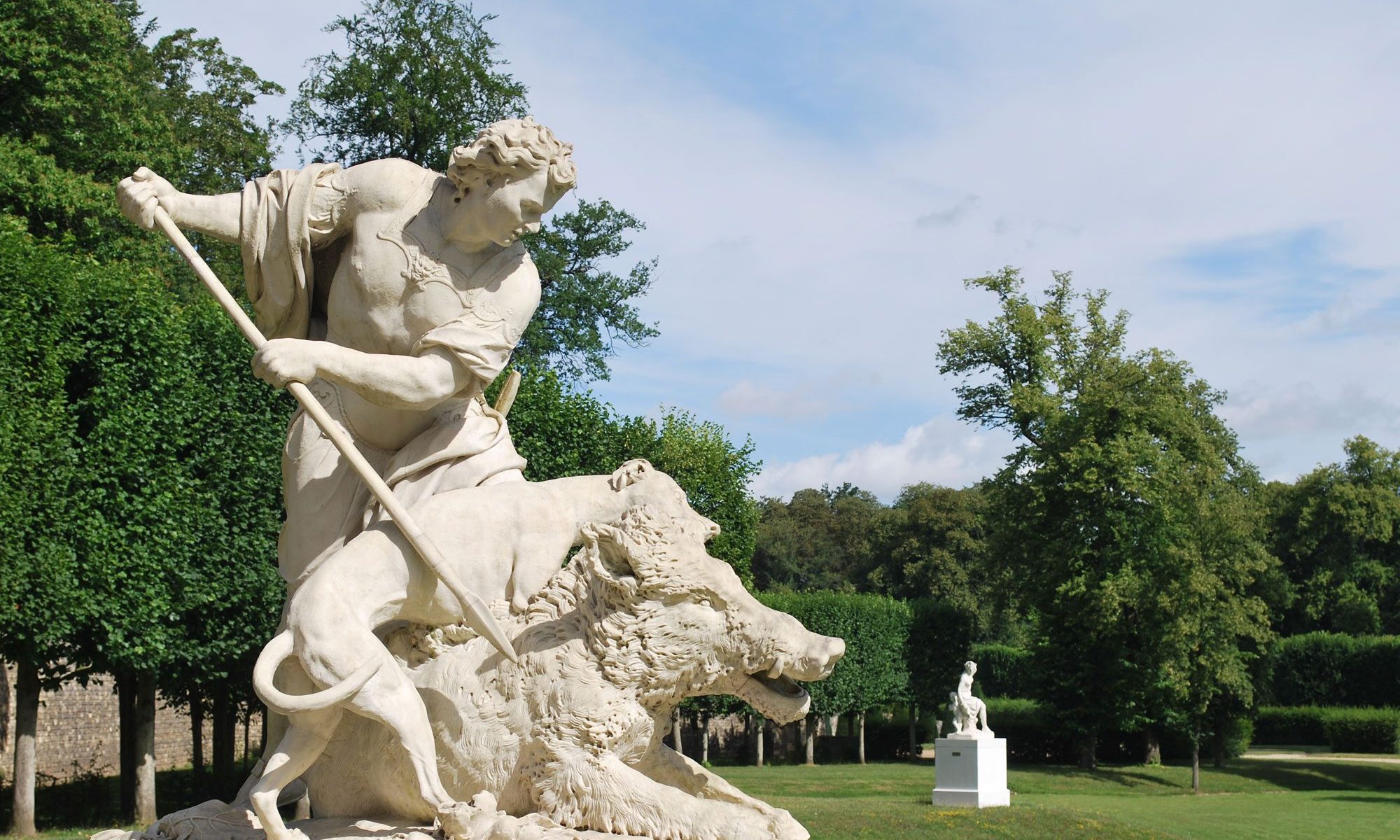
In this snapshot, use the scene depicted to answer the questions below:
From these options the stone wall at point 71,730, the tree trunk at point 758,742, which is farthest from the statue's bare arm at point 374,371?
the tree trunk at point 758,742

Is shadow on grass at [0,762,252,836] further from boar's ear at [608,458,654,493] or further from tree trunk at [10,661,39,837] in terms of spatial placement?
boar's ear at [608,458,654,493]

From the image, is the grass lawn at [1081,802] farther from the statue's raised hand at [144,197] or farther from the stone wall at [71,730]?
the statue's raised hand at [144,197]

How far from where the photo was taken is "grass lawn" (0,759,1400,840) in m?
15.6

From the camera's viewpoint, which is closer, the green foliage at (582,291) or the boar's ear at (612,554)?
the boar's ear at (612,554)

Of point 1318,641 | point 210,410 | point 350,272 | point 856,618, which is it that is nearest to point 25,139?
point 210,410

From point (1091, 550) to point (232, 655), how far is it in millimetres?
21631

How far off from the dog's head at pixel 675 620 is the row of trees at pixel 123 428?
1077 cm

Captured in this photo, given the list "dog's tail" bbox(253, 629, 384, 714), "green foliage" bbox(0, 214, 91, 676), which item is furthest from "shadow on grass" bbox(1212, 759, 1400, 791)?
"dog's tail" bbox(253, 629, 384, 714)

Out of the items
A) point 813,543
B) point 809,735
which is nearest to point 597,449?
point 809,735

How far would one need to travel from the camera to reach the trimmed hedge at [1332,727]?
38.1 meters

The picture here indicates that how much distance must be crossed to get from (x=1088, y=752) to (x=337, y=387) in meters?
30.2

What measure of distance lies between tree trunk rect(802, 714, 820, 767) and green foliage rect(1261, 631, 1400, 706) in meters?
15.7

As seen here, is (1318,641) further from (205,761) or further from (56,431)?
(56,431)

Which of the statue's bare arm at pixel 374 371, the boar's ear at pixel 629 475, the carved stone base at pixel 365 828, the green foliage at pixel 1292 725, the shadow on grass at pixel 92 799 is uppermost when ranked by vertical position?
the statue's bare arm at pixel 374 371
